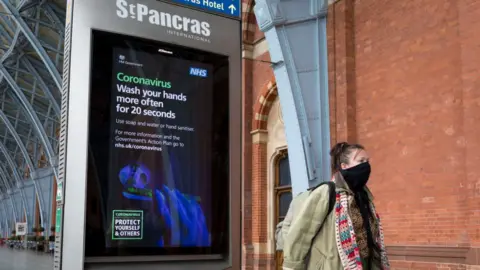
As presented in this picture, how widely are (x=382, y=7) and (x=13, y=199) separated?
4895 cm

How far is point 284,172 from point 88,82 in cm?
1163

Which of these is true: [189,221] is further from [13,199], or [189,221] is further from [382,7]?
[13,199]

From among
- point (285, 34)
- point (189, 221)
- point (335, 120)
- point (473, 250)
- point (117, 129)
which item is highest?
point (285, 34)

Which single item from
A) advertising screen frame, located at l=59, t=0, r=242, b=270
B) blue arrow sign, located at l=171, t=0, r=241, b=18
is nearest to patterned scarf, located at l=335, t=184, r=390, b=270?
advertising screen frame, located at l=59, t=0, r=242, b=270

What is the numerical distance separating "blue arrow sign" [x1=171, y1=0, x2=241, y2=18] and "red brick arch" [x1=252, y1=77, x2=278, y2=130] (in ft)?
33.3

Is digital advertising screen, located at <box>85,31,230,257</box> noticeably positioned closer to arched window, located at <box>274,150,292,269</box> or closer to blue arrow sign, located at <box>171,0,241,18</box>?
blue arrow sign, located at <box>171,0,241,18</box>

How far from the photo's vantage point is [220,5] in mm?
4969

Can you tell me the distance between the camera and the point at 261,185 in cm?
1577

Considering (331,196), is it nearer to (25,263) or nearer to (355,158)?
(355,158)

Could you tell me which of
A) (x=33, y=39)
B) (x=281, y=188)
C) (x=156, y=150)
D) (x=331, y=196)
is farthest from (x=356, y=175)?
(x=33, y=39)

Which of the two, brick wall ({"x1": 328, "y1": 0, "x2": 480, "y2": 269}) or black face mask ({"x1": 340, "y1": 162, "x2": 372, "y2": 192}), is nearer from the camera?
black face mask ({"x1": 340, "y1": 162, "x2": 372, "y2": 192})

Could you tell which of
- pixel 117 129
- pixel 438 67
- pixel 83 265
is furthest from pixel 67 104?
pixel 438 67

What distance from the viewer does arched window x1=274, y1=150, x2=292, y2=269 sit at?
50.1 ft

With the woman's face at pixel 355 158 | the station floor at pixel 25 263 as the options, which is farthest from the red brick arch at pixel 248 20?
the woman's face at pixel 355 158
